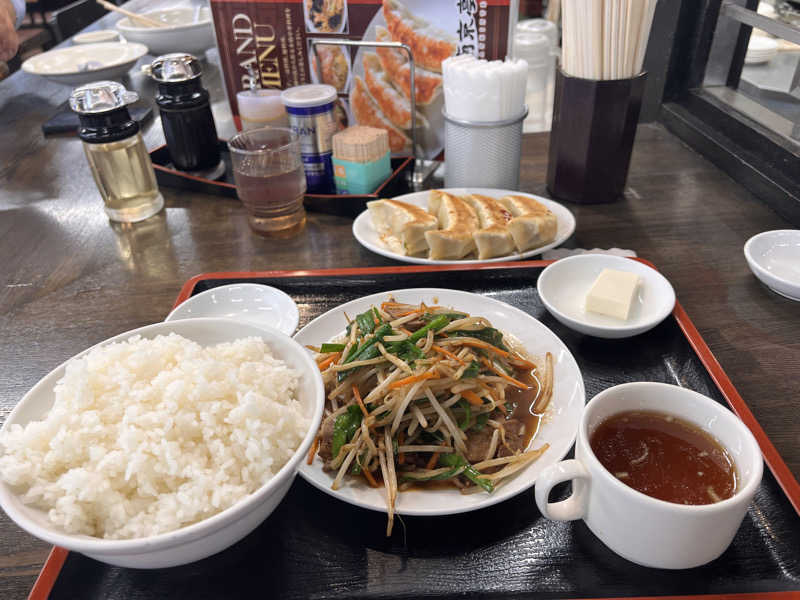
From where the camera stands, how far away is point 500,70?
182 centimetres

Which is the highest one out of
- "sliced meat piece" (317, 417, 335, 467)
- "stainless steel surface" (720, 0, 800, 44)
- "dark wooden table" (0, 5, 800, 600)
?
"stainless steel surface" (720, 0, 800, 44)

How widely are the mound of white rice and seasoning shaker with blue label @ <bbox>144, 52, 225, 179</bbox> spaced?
137cm

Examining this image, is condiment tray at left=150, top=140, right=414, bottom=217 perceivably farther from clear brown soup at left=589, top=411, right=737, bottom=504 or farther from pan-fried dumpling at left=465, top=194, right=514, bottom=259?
clear brown soup at left=589, top=411, right=737, bottom=504

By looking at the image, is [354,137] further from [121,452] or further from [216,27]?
[121,452]

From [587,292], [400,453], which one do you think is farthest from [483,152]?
[400,453]

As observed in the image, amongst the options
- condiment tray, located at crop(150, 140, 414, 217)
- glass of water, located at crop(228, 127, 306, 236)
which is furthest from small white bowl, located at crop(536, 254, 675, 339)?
glass of water, located at crop(228, 127, 306, 236)

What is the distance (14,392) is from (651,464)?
1.33 metres

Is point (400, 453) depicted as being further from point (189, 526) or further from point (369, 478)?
point (189, 526)

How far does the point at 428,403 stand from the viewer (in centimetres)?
115

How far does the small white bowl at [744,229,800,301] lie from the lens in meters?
1.53

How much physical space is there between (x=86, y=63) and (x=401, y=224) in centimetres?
235

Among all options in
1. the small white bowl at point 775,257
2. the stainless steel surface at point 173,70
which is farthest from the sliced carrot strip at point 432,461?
the stainless steel surface at point 173,70

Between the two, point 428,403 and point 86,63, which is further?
point 86,63

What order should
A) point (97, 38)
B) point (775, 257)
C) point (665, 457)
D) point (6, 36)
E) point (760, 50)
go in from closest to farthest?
point (665, 457) → point (775, 257) → point (760, 50) → point (6, 36) → point (97, 38)
